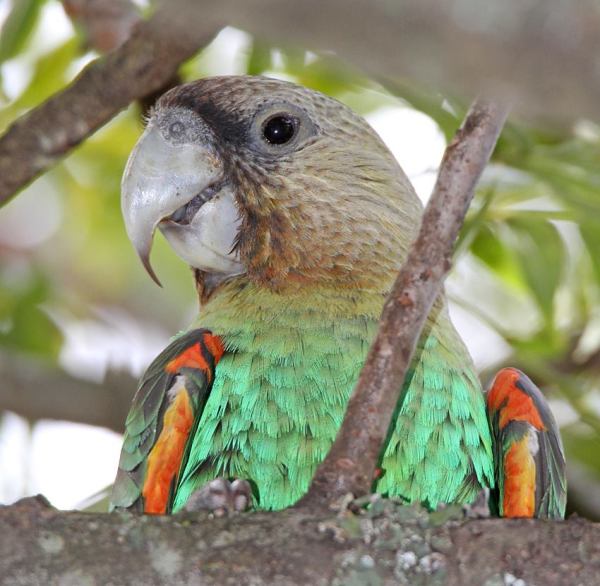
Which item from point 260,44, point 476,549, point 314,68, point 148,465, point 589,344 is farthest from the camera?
point 589,344

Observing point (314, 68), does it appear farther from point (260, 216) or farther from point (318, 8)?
point (318, 8)

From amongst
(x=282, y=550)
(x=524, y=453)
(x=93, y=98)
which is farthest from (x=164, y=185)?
(x=282, y=550)

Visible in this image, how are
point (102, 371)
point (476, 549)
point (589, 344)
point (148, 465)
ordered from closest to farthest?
point (476, 549), point (148, 465), point (102, 371), point (589, 344)

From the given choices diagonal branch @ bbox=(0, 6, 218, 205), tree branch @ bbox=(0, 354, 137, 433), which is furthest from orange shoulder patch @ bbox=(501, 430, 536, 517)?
tree branch @ bbox=(0, 354, 137, 433)

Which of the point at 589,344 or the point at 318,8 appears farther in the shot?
the point at 589,344

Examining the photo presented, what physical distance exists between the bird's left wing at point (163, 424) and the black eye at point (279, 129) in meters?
0.95

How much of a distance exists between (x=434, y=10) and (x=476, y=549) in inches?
52.5

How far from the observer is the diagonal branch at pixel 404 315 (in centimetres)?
216

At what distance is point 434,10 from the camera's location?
0.98 metres

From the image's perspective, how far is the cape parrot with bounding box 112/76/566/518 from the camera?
3111mm

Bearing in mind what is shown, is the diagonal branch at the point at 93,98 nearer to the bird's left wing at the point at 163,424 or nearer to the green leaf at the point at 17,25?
the green leaf at the point at 17,25

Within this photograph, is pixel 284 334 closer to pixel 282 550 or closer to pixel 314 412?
pixel 314 412

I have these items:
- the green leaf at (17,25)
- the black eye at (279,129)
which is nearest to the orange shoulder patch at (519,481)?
the black eye at (279,129)

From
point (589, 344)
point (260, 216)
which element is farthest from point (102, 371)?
point (589, 344)
